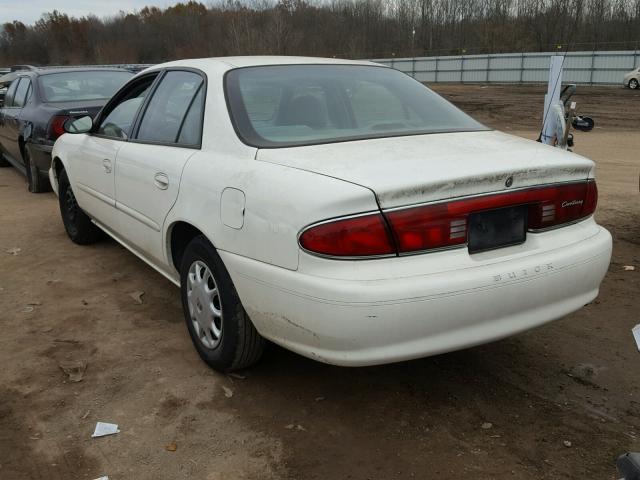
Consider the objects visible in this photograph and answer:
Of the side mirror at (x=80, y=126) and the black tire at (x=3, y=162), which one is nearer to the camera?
the side mirror at (x=80, y=126)

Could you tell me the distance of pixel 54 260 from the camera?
5395 mm

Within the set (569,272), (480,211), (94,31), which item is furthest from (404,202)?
(94,31)

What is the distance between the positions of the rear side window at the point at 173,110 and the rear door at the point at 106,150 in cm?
21

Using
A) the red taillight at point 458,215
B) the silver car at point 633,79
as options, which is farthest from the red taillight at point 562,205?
the silver car at point 633,79

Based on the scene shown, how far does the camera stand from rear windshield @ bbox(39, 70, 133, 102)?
791cm

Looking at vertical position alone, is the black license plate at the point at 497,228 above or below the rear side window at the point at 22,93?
below

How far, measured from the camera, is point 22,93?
8820mm

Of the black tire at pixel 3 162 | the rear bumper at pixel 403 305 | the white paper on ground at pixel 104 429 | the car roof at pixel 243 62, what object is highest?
the car roof at pixel 243 62

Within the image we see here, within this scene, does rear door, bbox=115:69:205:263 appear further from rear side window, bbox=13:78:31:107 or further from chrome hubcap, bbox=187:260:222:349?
rear side window, bbox=13:78:31:107

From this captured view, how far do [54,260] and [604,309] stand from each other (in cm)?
438

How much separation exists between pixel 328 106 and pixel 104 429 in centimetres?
194

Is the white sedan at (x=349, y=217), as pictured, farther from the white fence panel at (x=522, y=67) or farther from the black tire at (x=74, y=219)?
the white fence panel at (x=522, y=67)

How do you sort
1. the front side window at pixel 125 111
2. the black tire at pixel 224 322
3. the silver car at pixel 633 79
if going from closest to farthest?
the black tire at pixel 224 322
the front side window at pixel 125 111
the silver car at pixel 633 79

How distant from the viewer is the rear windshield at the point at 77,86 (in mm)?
7910
